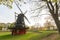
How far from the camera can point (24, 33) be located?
34281 millimetres

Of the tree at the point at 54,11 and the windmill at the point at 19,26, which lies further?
the windmill at the point at 19,26

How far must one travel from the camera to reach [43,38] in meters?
26.2

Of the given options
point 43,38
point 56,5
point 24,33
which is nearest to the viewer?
point 56,5

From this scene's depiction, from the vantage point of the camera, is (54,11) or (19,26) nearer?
(54,11)

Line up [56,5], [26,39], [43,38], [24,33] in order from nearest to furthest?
[56,5]
[43,38]
[26,39]
[24,33]

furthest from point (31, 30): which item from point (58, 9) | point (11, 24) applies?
point (58, 9)

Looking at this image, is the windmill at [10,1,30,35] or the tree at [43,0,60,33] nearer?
the tree at [43,0,60,33]

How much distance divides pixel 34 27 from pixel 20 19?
2.75 m

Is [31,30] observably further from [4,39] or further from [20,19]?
[4,39]

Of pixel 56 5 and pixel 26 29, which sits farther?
pixel 26 29

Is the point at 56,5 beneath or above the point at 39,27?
above

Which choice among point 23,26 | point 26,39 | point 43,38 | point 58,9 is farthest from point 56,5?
point 23,26

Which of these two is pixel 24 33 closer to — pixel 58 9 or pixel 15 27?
pixel 15 27

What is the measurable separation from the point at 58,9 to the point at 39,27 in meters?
11.9
